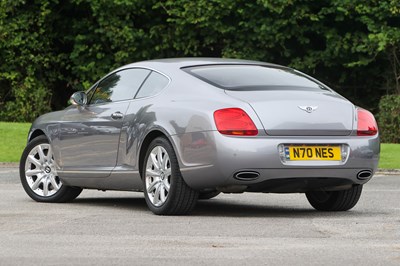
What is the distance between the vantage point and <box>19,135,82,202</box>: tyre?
12.6 metres

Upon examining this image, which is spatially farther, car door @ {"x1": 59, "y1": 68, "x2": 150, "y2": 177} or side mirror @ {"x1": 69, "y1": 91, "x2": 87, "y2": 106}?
side mirror @ {"x1": 69, "y1": 91, "x2": 87, "y2": 106}

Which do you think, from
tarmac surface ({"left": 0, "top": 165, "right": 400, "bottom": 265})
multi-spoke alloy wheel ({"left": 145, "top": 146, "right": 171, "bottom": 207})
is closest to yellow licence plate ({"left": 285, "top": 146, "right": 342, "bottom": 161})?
tarmac surface ({"left": 0, "top": 165, "right": 400, "bottom": 265})

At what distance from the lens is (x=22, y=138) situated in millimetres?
24125

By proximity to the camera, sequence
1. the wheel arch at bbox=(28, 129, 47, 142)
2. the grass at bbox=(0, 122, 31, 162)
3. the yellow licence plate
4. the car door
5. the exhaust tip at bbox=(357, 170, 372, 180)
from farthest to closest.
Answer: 1. the grass at bbox=(0, 122, 31, 162)
2. the wheel arch at bbox=(28, 129, 47, 142)
3. the car door
4. the exhaust tip at bbox=(357, 170, 372, 180)
5. the yellow licence plate

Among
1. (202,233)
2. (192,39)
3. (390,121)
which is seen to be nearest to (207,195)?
(202,233)

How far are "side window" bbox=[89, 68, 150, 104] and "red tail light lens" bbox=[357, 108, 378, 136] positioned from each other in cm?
216

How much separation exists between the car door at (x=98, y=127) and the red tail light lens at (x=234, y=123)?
1452 millimetres

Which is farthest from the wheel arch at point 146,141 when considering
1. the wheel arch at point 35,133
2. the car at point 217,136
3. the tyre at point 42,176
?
the wheel arch at point 35,133

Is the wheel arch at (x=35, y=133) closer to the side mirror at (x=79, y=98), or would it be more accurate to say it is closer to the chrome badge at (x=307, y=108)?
the side mirror at (x=79, y=98)

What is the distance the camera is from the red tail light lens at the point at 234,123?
1034 cm

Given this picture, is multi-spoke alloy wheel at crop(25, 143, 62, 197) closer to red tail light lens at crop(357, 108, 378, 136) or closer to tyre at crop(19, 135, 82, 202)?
tyre at crop(19, 135, 82, 202)

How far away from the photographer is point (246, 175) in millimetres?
10375

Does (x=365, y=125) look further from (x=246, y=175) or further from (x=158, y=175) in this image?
(x=158, y=175)

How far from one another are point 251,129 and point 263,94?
521 mm
